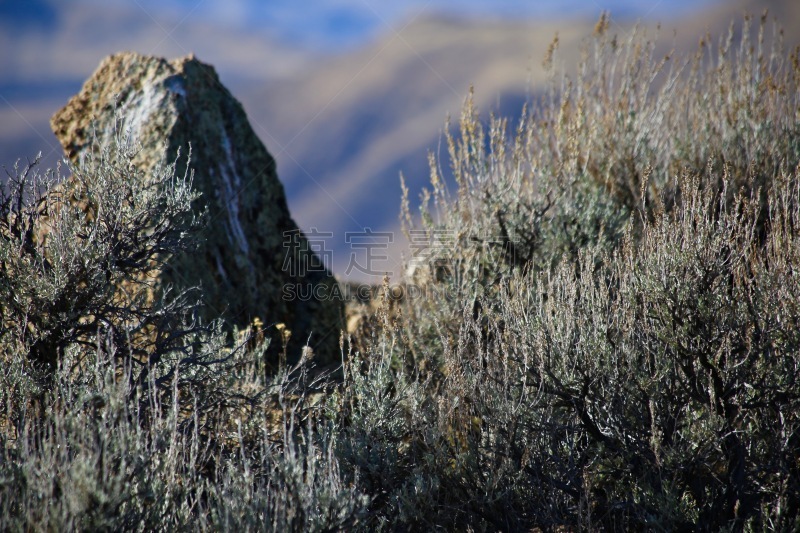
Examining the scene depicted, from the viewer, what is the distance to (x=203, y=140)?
213 inches

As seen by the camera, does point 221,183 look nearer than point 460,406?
No

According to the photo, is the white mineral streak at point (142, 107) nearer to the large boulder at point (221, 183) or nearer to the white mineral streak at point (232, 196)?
the large boulder at point (221, 183)

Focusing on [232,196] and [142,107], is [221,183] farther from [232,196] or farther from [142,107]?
[142,107]

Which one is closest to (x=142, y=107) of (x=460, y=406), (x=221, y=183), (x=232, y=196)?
(x=221, y=183)

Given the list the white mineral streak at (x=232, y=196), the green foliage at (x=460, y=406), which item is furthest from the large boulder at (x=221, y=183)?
the green foliage at (x=460, y=406)

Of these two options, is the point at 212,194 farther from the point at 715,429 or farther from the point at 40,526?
the point at 715,429

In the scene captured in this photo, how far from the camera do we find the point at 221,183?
5438 millimetres

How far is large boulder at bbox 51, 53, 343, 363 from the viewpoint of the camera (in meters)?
5.12

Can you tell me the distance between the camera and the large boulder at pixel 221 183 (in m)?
5.12

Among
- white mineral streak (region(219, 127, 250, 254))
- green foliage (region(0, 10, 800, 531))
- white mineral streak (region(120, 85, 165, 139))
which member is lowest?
green foliage (region(0, 10, 800, 531))

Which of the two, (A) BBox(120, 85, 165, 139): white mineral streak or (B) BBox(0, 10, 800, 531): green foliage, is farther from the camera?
(A) BBox(120, 85, 165, 139): white mineral streak

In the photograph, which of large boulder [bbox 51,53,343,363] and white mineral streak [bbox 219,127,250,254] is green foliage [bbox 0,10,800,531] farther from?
white mineral streak [bbox 219,127,250,254]

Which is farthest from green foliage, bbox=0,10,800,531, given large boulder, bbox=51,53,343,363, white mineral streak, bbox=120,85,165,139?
white mineral streak, bbox=120,85,165,139

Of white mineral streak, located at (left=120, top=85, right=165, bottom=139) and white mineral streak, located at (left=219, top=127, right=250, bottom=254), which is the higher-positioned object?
white mineral streak, located at (left=120, top=85, right=165, bottom=139)
